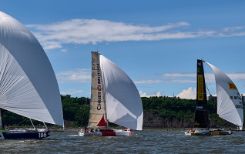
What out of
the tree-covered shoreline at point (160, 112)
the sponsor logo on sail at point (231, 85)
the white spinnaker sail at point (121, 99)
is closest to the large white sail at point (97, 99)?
the white spinnaker sail at point (121, 99)

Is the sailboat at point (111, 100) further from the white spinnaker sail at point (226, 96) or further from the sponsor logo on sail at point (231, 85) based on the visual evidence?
the sponsor logo on sail at point (231, 85)

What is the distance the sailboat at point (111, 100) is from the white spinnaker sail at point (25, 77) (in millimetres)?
17215

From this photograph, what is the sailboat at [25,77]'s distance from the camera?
5300 centimetres

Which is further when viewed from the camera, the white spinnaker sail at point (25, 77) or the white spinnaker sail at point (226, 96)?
the white spinnaker sail at point (226, 96)

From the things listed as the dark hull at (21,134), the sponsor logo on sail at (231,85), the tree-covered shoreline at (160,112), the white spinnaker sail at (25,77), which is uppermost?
the tree-covered shoreline at (160,112)

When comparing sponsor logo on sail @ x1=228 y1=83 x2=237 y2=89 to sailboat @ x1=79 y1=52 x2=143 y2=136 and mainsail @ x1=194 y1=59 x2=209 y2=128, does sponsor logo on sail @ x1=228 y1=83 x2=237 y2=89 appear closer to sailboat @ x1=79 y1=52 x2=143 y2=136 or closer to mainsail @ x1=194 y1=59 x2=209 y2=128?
mainsail @ x1=194 y1=59 x2=209 y2=128

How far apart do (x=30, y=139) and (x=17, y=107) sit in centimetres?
542

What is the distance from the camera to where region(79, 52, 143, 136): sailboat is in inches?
2810

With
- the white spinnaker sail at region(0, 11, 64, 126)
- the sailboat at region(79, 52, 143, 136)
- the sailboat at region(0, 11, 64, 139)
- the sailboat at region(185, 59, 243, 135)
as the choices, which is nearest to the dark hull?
the sailboat at region(0, 11, 64, 139)

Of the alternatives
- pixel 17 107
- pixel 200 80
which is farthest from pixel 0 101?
pixel 200 80

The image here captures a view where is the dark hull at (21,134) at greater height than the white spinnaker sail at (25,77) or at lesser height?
lesser

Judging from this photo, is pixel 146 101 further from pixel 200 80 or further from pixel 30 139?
pixel 30 139

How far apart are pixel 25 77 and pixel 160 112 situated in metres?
139

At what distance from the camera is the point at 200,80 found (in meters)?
83.7
